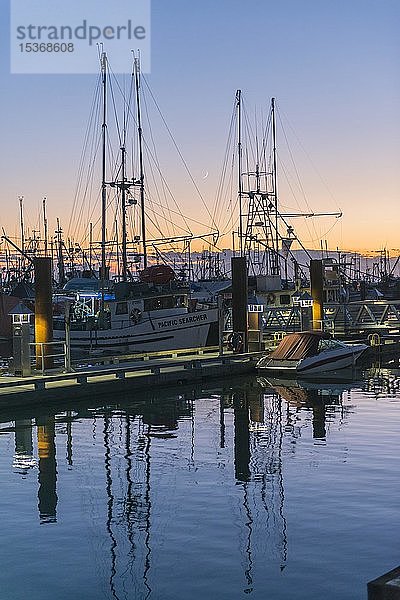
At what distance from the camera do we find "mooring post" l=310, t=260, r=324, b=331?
43.4 metres

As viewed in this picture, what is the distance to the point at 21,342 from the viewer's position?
2881 cm

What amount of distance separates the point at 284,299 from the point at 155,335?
44.7ft

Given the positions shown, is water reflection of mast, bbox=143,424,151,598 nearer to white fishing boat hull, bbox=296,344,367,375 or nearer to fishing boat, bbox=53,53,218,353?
white fishing boat hull, bbox=296,344,367,375

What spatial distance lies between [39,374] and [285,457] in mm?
12823

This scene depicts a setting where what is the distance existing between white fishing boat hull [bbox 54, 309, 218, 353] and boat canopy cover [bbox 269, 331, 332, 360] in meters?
14.8

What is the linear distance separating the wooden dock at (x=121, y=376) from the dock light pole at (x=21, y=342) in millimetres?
353

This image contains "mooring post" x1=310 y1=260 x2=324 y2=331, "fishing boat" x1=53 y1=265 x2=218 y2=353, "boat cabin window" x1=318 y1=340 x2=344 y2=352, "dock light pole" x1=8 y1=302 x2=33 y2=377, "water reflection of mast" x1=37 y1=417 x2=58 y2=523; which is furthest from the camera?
"fishing boat" x1=53 y1=265 x2=218 y2=353

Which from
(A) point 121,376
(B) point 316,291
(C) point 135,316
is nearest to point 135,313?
(C) point 135,316

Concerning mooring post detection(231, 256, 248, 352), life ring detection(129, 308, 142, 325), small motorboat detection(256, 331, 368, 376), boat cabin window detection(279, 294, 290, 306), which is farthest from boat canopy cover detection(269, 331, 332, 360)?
boat cabin window detection(279, 294, 290, 306)

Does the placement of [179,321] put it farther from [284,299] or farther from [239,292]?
[239,292]

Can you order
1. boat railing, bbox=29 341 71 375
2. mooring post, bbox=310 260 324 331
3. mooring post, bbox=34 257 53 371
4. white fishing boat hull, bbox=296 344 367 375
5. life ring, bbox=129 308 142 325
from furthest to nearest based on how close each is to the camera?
life ring, bbox=129 308 142 325
mooring post, bbox=310 260 324 331
white fishing boat hull, bbox=296 344 367 375
boat railing, bbox=29 341 71 375
mooring post, bbox=34 257 53 371

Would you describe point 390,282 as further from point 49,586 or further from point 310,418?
point 49,586

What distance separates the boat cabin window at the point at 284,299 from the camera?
61.7 meters

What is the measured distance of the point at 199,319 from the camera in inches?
Result: 2045
